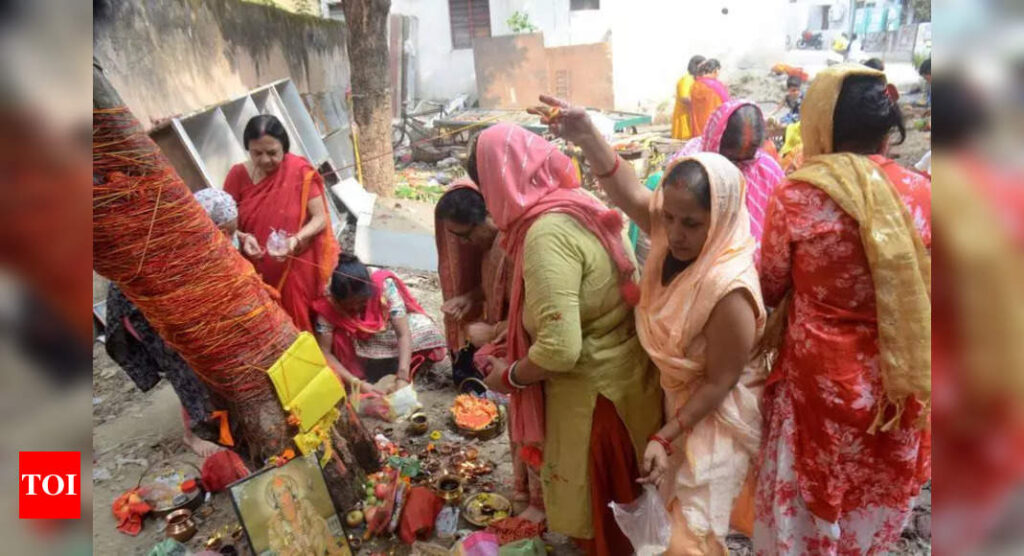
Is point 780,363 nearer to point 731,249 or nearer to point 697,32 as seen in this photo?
point 731,249

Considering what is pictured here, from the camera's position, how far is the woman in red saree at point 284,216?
3.56 metres

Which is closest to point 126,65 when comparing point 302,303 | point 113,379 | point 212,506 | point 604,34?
point 113,379

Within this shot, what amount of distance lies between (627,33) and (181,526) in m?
17.4

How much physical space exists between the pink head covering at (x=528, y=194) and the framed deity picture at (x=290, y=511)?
1091mm

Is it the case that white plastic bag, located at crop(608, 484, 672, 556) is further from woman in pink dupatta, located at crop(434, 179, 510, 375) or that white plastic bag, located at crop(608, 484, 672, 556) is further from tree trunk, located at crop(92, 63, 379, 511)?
tree trunk, located at crop(92, 63, 379, 511)

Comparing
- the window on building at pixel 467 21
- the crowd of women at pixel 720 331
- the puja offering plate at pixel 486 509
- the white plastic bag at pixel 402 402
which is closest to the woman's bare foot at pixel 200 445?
the white plastic bag at pixel 402 402

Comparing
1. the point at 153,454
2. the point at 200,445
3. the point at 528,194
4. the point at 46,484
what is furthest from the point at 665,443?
the point at 153,454

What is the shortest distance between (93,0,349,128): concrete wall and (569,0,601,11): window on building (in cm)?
1072

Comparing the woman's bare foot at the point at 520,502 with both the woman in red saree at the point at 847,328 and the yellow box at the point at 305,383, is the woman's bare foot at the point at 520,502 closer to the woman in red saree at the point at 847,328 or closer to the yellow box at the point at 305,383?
the yellow box at the point at 305,383

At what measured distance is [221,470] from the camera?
9.98 ft

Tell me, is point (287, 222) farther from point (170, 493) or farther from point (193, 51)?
point (193, 51)

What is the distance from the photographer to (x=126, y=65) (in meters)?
4.70

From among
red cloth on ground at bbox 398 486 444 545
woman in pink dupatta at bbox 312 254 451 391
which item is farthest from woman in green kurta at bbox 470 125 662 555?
woman in pink dupatta at bbox 312 254 451 391

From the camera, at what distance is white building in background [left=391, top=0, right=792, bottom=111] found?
56.8 feet
